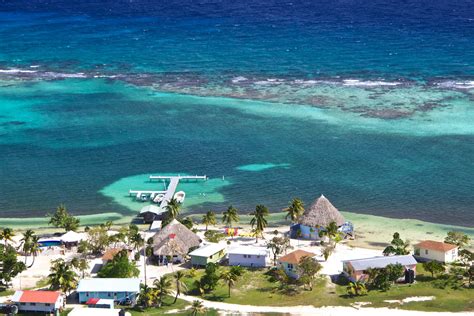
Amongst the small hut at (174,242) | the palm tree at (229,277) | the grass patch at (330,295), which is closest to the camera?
the grass patch at (330,295)

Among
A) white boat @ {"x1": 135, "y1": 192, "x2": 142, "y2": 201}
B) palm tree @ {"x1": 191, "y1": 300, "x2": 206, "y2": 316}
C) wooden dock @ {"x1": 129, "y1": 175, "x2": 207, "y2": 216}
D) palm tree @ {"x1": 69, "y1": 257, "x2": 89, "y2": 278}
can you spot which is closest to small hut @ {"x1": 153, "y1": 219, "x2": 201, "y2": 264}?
palm tree @ {"x1": 69, "y1": 257, "x2": 89, "y2": 278}

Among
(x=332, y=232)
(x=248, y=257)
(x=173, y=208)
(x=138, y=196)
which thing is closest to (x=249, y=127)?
(x=138, y=196)

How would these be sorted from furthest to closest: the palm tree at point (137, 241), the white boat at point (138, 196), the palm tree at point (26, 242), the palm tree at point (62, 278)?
1. the white boat at point (138, 196)
2. the palm tree at point (137, 241)
3. the palm tree at point (26, 242)
4. the palm tree at point (62, 278)

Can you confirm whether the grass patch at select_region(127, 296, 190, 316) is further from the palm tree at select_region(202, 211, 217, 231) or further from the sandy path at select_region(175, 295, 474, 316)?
the palm tree at select_region(202, 211, 217, 231)

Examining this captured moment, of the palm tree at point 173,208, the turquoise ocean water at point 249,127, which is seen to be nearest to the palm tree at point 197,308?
the palm tree at point 173,208

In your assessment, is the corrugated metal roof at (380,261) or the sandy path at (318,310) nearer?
the sandy path at (318,310)

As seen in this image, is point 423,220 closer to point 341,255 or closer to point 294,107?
point 341,255

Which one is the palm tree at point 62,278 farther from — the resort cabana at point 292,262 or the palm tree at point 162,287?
the resort cabana at point 292,262

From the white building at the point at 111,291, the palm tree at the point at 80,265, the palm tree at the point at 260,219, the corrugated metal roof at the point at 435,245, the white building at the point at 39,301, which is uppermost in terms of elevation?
the palm tree at the point at 260,219
